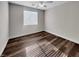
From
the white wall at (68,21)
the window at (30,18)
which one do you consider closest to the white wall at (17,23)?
the window at (30,18)

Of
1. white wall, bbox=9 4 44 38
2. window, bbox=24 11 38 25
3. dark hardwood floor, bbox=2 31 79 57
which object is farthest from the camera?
window, bbox=24 11 38 25

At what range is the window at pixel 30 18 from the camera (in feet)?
19.2

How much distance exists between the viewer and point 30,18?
20.2 feet

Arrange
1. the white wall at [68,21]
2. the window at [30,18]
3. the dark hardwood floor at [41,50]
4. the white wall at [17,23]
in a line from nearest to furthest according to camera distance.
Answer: the dark hardwood floor at [41,50]
the white wall at [68,21]
the white wall at [17,23]
the window at [30,18]

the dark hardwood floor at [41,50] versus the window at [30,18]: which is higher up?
the window at [30,18]

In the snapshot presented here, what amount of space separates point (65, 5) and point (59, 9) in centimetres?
68

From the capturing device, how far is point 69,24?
14.3 ft

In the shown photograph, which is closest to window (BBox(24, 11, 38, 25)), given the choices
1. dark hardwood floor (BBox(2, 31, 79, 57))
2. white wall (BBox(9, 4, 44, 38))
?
white wall (BBox(9, 4, 44, 38))

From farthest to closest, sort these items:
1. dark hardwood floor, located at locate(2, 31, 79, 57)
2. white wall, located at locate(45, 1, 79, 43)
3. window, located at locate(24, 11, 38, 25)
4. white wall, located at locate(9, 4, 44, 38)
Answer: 1. window, located at locate(24, 11, 38, 25)
2. white wall, located at locate(9, 4, 44, 38)
3. white wall, located at locate(45, 1, 79, 43)
4. dark hardwood floor, located at locate(2, 31, 79, 57)

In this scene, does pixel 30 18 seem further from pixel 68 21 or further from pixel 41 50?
pixel 41 50

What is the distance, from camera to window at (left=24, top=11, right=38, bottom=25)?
5844mm

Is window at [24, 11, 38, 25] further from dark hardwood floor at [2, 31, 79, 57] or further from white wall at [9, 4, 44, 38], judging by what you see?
dark hardwood floor at [2, 31, 79, 57]

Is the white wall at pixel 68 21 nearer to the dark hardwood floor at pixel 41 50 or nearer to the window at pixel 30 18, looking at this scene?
the dark hardwood floor at pixel 41 50

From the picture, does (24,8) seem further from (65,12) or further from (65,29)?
(65,29)
